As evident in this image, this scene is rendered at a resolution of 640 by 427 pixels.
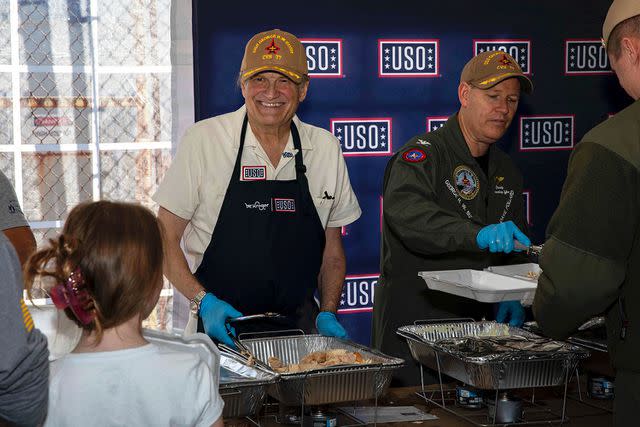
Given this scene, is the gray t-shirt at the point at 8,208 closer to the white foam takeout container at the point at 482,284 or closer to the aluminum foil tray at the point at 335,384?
the aluminum foil tray at the point at 335,384

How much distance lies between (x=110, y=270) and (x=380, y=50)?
118 inches

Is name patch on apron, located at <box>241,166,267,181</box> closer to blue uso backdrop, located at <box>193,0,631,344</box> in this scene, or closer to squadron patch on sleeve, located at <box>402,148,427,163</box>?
squadron patch on sleeve, located at <box>402,148,427,163</box>

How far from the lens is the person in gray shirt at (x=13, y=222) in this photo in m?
2.55

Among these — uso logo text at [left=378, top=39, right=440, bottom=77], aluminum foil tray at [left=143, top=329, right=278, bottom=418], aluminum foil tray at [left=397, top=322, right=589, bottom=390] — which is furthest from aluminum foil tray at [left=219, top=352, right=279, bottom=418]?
uso logo text at [left=378, top=39, right=440, bottom=77]

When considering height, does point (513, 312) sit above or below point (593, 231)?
below

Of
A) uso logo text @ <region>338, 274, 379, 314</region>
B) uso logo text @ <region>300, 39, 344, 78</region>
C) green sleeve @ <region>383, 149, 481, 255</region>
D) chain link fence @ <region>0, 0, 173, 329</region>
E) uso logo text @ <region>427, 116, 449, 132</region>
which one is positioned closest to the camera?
green sleeve @ <region>383, 149, 481, 255</region>

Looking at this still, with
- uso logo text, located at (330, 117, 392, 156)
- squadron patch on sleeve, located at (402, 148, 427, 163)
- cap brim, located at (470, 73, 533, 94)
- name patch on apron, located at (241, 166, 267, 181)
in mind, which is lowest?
name patch on apron, located at (241, 166, 267, 181)

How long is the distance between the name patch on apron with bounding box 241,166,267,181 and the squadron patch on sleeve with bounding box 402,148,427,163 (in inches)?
19.9

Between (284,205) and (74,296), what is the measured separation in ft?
4.42

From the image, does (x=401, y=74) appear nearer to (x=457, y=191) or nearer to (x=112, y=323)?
(x=457, y=191)

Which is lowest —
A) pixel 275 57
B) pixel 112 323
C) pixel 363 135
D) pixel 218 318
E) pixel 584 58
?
pixel 218 318

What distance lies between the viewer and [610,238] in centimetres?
155

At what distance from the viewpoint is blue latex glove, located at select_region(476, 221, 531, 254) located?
249 centimetres

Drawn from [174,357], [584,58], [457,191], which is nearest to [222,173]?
[457,191]
